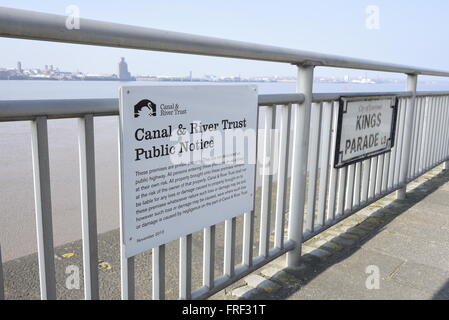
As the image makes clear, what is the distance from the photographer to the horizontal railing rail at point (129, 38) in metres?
1.28

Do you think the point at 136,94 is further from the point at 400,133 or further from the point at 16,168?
the point at 400,133

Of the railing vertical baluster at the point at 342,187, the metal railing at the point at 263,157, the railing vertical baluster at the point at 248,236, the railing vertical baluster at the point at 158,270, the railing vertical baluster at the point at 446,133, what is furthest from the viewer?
the railing vertical baluster at the point at 446,133

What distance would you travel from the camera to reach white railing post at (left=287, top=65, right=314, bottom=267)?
267 centimetres

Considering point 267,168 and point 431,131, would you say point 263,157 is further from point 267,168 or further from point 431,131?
point 431,131

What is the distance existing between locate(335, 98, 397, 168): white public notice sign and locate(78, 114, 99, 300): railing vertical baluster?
2092mm

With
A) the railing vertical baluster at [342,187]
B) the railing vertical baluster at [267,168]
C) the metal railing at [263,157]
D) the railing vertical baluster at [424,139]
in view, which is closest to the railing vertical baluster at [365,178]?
the metal railing at [263,157]

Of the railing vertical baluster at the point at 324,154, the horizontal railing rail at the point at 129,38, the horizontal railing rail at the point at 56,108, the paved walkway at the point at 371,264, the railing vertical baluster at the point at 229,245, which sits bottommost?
the paved walkway at the point at 371,264

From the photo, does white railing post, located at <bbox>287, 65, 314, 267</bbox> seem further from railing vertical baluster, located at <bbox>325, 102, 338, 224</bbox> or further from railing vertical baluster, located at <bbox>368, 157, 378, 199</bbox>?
railing vertical baluster, located at <bbox>368, 157, 378, 199</bbox>

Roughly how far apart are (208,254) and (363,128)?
1.96 meters

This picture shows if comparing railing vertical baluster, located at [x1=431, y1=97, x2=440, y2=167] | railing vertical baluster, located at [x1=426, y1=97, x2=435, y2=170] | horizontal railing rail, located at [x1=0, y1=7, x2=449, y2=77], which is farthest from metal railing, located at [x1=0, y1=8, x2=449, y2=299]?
railing vertical baluster, located at [x1=431, y1=97, x2=440, y2=167]

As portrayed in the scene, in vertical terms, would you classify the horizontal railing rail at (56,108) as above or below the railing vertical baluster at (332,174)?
above

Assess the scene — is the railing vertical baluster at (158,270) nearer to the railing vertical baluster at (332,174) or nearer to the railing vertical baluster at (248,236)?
the railing vertical baluster at (248,236)

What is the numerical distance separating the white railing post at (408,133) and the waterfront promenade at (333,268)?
805 millimetres
